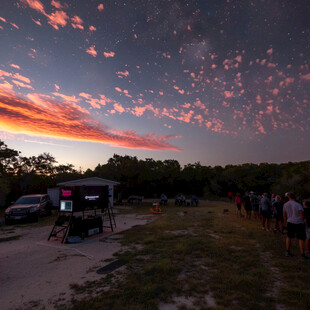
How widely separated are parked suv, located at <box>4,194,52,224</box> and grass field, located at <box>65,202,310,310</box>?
29.6 ft

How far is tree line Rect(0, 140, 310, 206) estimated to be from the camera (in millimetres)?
26312

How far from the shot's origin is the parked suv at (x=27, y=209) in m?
12.8

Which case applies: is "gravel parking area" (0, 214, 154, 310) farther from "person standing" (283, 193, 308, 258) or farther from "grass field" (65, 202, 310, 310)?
"person standing" (283, 193, 308, 258)

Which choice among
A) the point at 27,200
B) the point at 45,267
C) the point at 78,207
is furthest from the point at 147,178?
the point at 45,267

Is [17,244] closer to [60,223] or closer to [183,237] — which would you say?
[60,223]

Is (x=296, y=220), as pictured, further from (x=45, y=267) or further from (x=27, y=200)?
(x=27, y=200)

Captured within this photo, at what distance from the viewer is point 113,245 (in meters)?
8.05

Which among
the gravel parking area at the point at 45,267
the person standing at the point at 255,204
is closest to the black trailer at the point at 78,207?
the gravel parking area at the point at 45,267

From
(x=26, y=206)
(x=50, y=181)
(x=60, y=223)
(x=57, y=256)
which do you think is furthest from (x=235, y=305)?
(x=50, y=181)

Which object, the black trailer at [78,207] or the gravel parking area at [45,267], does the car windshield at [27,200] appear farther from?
the black trailer at [78,207]

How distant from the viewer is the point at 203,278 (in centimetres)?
493

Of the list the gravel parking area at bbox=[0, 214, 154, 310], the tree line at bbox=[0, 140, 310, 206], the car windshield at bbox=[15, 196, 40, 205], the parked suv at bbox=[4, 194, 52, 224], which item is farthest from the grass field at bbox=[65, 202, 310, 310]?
the tree line at bbox=[0, 140, 310, 206]

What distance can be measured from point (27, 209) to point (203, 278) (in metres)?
13.1

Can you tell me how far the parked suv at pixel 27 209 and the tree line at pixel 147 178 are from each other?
32.3ft
